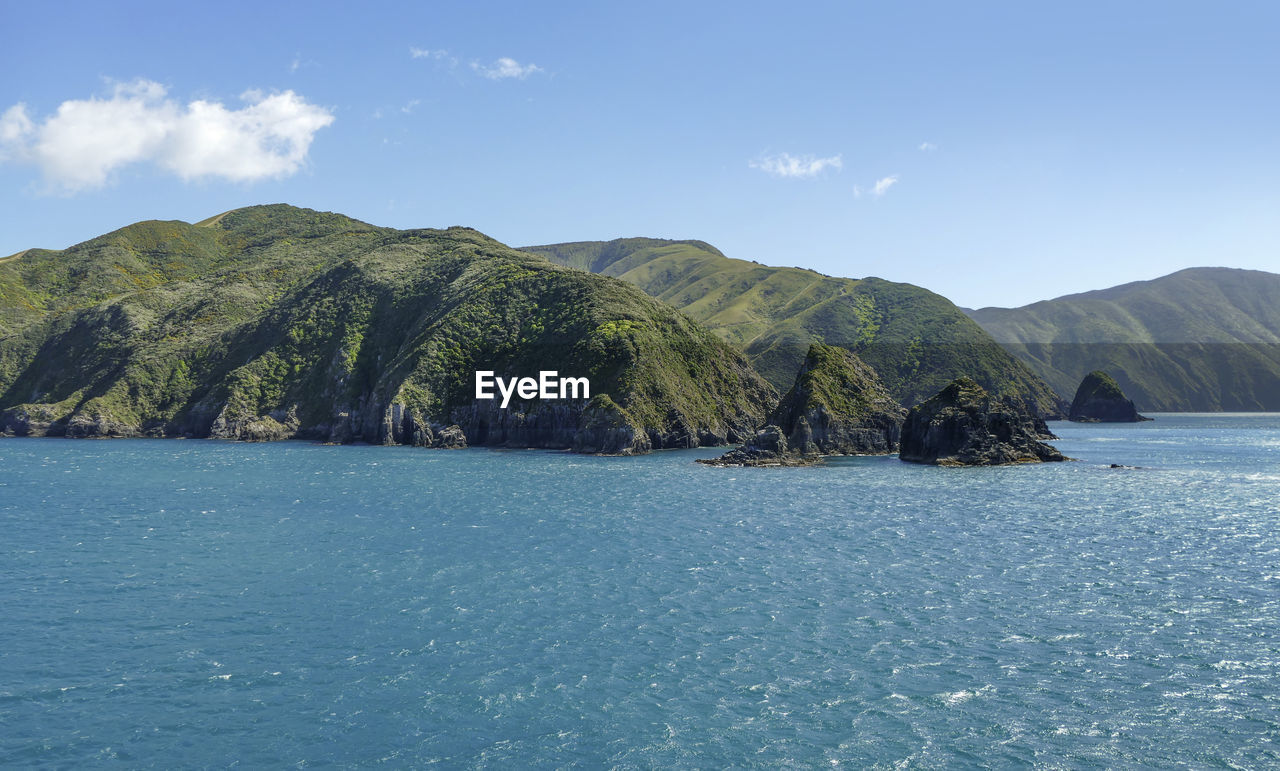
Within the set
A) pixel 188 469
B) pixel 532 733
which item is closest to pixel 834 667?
pixel 532 733

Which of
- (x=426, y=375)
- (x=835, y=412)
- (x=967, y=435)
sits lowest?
(x=967, y=435)

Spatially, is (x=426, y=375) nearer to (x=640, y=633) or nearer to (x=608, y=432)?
(x=608, y=432)

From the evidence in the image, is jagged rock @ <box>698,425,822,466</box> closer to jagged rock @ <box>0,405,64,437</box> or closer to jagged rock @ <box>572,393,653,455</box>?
jagged rock @ <box>572,393,653,455</box>

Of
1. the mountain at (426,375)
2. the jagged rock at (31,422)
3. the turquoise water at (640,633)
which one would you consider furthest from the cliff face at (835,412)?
the jagged rock at (31,422)

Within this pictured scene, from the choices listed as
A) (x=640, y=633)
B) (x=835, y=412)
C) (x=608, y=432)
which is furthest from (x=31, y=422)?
(x=640, y=633)

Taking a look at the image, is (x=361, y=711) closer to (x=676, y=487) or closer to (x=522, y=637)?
(x=522, y=637)

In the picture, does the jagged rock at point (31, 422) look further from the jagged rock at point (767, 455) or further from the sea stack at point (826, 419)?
the sea stack at point (826, 419)
